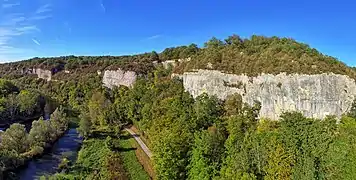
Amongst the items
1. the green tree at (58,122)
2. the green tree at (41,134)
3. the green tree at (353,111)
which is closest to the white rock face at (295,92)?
the green tree at (353,111)

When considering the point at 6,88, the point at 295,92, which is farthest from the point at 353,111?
the point at 6,88

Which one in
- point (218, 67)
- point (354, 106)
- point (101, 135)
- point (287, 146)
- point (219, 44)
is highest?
point (219, 44)

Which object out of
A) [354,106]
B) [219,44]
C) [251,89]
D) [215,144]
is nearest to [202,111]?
[251,89]

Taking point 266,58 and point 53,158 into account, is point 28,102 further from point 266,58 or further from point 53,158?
point 266,58

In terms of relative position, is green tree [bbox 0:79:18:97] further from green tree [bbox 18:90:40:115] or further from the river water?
the river water

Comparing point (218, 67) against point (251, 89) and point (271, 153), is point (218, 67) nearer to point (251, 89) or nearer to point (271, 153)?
point (251, 89)
